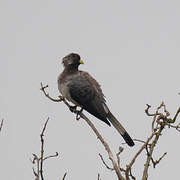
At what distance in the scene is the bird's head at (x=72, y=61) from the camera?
297 inches

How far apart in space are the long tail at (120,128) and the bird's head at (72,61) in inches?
56.1

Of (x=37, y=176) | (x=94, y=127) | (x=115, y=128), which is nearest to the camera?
(x=37, y=176)

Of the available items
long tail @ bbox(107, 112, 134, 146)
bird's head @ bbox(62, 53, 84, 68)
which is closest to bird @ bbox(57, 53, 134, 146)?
long tail @ bbox(107, 112, 134, 146)

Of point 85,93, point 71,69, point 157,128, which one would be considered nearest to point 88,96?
point 85,93

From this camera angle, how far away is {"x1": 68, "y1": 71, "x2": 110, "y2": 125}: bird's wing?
264 inches

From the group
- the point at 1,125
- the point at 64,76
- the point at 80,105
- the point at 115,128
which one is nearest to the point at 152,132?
the point at 1,125

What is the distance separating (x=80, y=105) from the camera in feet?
22.6

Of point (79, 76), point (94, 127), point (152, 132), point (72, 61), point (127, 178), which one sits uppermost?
point (72, 61)

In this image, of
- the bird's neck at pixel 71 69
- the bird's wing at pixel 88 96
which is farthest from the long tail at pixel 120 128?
the bird's neck at pixel 71 69

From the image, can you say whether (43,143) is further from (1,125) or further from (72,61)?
(72,61)

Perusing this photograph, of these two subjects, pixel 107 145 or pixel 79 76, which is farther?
pixel 79 76

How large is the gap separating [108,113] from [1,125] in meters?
3.79

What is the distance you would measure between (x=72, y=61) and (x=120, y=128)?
1.99m

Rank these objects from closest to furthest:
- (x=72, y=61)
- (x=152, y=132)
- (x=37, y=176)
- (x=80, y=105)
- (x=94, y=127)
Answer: (x=37, y=176) → (x=152, y=132) → (x=94, y=127) → (x=80, y=105) → (x=72, y=61)
